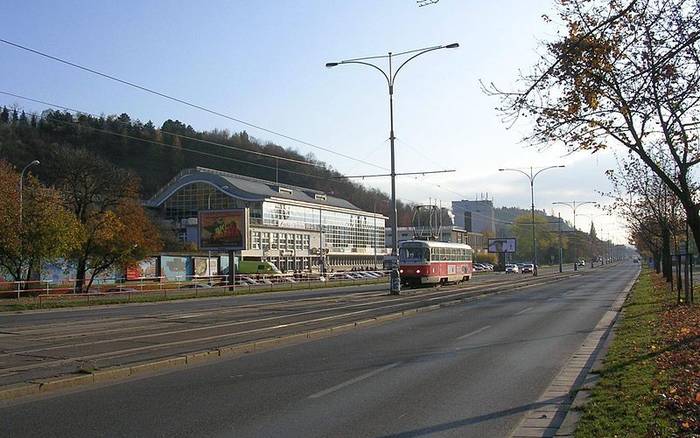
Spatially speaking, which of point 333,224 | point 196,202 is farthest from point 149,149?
point 333,224

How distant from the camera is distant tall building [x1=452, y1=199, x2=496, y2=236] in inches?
7037

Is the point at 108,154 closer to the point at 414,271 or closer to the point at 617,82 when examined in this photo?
the point at 414,271

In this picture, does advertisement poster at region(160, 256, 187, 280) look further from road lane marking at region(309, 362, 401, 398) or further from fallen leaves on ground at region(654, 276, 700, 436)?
road lane marking at region(309, 362, 401, 398)

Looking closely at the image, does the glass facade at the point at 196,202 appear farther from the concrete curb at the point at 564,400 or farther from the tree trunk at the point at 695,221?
the concrete curb at the point at 564,400

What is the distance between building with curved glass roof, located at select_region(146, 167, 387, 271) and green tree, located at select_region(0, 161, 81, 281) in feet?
166

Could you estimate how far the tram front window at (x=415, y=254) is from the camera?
155 feet

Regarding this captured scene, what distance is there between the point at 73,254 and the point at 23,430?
3997cm

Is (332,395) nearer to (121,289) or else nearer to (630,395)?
(630,395)

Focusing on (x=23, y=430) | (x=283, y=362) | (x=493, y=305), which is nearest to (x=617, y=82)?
(x=283, y=362)

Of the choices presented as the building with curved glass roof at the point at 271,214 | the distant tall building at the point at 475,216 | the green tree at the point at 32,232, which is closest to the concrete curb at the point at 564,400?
the green tree at the point at 32,232

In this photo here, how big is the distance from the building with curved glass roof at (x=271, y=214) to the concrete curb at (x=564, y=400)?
8019 cm

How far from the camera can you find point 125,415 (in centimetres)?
855

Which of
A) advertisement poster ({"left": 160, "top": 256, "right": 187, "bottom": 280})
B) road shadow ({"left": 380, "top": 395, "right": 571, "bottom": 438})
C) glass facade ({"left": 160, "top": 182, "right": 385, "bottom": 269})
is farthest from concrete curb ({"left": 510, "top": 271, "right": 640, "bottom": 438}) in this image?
glass facade ({"left": 160, "top": 182, "right": 385, "bottom": 269})

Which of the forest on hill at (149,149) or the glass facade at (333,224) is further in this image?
the glass facade at (333,224)
